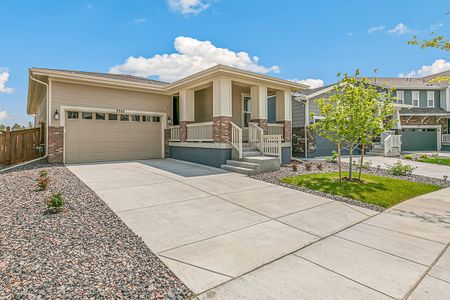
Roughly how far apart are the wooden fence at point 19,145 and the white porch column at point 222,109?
8.68 metres

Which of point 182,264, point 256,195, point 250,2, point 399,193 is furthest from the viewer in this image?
point 250,2

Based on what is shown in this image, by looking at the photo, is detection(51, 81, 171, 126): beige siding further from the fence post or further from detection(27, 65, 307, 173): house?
the fence post

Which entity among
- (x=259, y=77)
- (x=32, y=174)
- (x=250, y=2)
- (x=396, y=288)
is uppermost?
(x=250, y=2)

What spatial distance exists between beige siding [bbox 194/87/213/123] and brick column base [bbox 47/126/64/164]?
653 cm

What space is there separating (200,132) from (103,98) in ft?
16.6

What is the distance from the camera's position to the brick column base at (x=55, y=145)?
1054 cm

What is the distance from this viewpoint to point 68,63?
14836mm

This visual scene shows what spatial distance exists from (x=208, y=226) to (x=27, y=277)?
2.34 meters

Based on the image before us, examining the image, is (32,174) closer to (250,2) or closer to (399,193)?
(250,2)

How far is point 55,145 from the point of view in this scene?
10648 millimetres

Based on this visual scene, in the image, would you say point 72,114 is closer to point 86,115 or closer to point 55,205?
point 86,115

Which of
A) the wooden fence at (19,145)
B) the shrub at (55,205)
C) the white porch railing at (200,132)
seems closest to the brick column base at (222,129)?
the white porch railing at (200,132)

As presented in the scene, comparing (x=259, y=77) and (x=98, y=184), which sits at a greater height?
(x=259, y=77)

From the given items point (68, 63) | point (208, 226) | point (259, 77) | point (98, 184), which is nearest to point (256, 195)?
point (208, 226)
